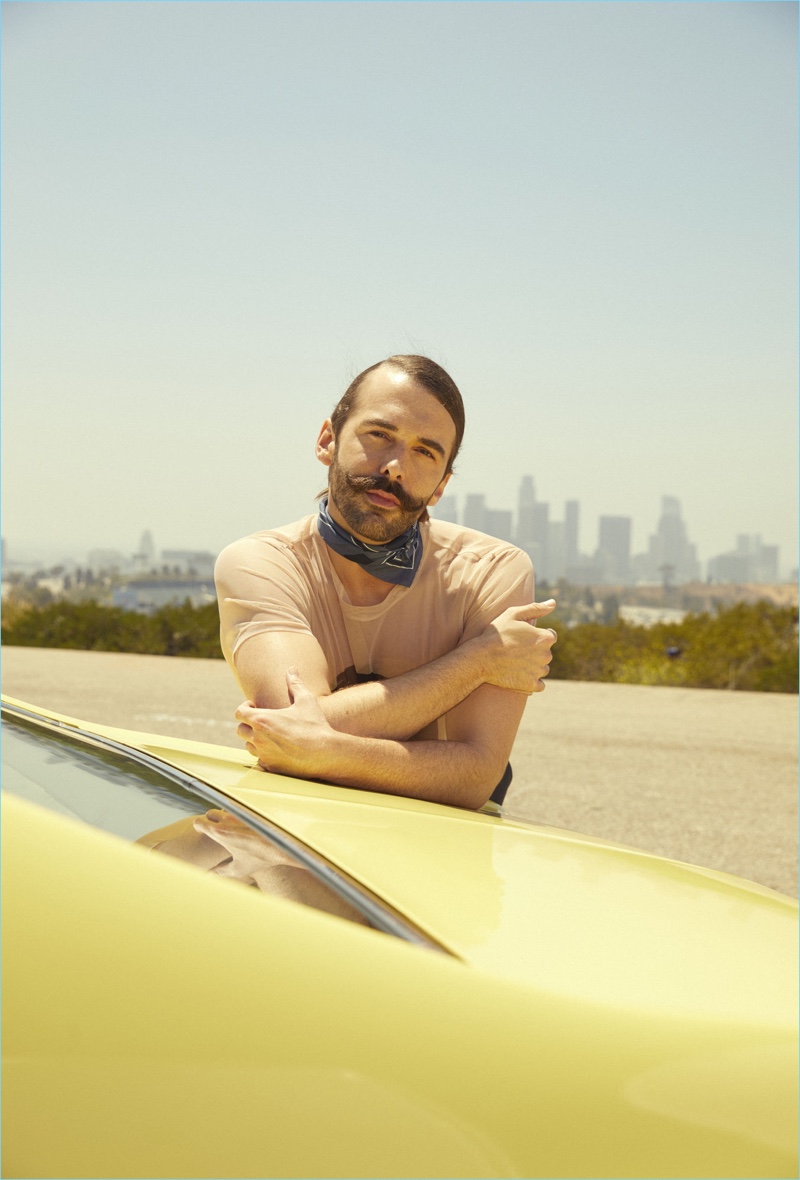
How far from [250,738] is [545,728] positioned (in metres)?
8.23

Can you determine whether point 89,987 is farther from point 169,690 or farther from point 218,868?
point 169,690

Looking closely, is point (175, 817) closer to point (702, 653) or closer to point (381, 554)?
point (381, 554)

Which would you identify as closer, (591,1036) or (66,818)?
(591,1036)

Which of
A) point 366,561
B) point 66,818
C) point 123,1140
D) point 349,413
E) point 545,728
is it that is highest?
point 349,413

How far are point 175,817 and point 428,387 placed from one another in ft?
5.56

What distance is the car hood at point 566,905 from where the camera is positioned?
3.77 feet

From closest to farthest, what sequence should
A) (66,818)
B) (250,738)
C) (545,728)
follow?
1. (66,818)
2. (250,738)
3. (545,728)

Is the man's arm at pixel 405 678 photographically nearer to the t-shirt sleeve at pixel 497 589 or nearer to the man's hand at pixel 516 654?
the man's hand at pixel 516 654

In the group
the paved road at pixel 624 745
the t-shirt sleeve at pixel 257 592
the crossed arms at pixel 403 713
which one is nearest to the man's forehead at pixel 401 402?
the t-shirt sleeve at pixel 257 592

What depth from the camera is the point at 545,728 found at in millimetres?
10320

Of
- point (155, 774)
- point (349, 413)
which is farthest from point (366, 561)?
point (155, 774)

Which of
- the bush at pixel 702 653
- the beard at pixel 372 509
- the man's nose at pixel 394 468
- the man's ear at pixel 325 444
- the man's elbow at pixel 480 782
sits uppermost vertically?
the man's ear at pixel 325 444

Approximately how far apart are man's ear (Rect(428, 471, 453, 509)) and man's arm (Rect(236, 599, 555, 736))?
430 mm

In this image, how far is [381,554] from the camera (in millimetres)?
2797
